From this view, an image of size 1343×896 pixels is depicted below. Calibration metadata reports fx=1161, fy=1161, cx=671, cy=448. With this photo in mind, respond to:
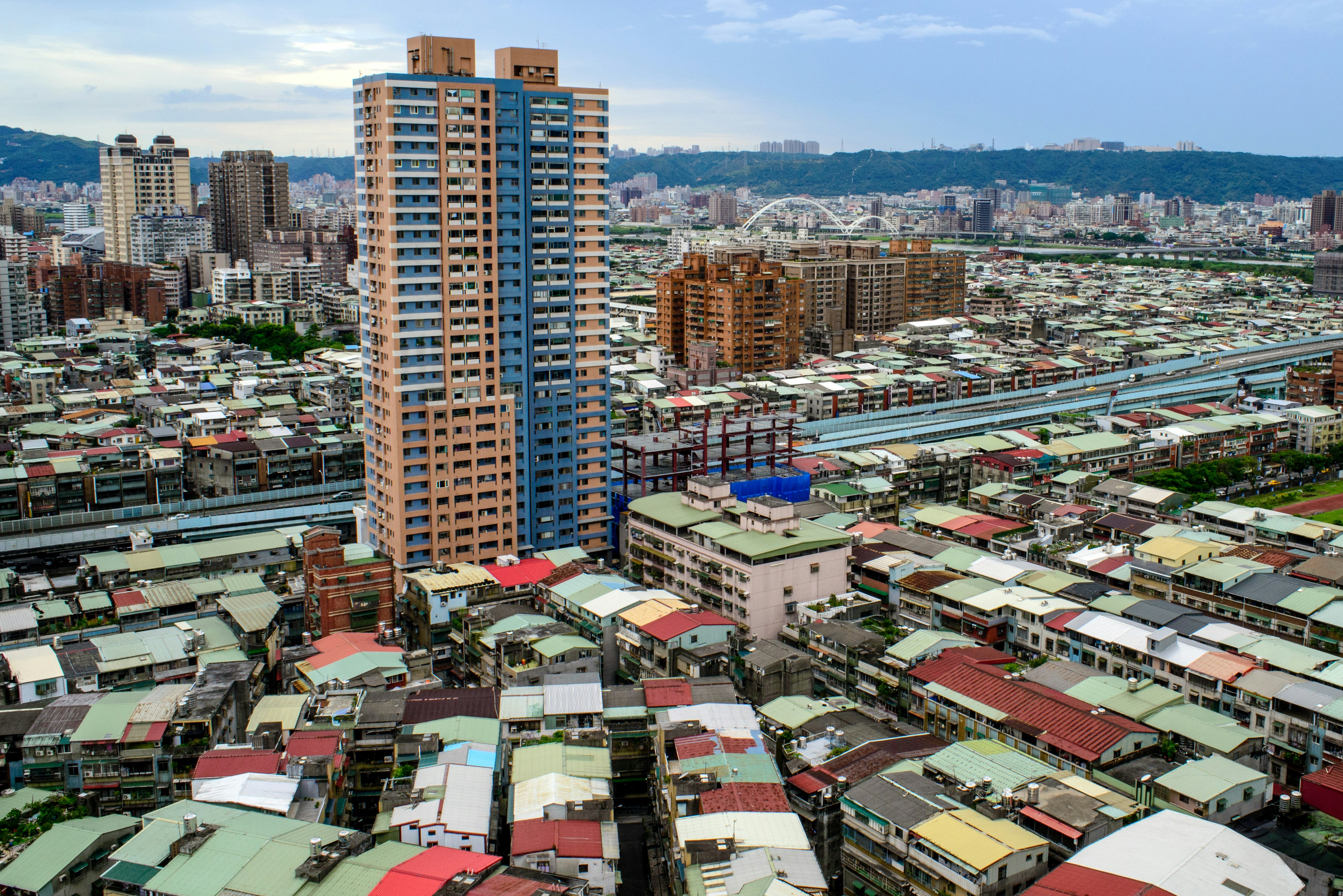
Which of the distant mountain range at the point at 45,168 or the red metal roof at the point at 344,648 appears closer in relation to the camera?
the red metal roof at the point at 344,648

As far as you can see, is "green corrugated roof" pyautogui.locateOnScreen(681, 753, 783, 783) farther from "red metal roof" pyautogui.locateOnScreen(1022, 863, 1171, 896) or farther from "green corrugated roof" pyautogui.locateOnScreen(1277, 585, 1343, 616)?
"green corrugated roof" pyautogui.locateOnScreen(1277, 585, 1343, 616)

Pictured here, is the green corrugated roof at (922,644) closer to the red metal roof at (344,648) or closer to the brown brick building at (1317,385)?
the red metal roof at (344,648)

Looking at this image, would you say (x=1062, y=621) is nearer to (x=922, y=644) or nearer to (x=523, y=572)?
(x=922, y=644)

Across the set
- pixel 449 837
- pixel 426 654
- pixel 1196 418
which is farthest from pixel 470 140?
pixel 1196 418

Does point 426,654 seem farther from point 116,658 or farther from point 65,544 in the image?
point 65,544

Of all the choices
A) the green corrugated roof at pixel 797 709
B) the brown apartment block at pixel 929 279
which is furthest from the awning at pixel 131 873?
the brown apartment block at pixel 929 279

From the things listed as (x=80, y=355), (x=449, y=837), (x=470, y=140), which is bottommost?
(x=449, y=837)
